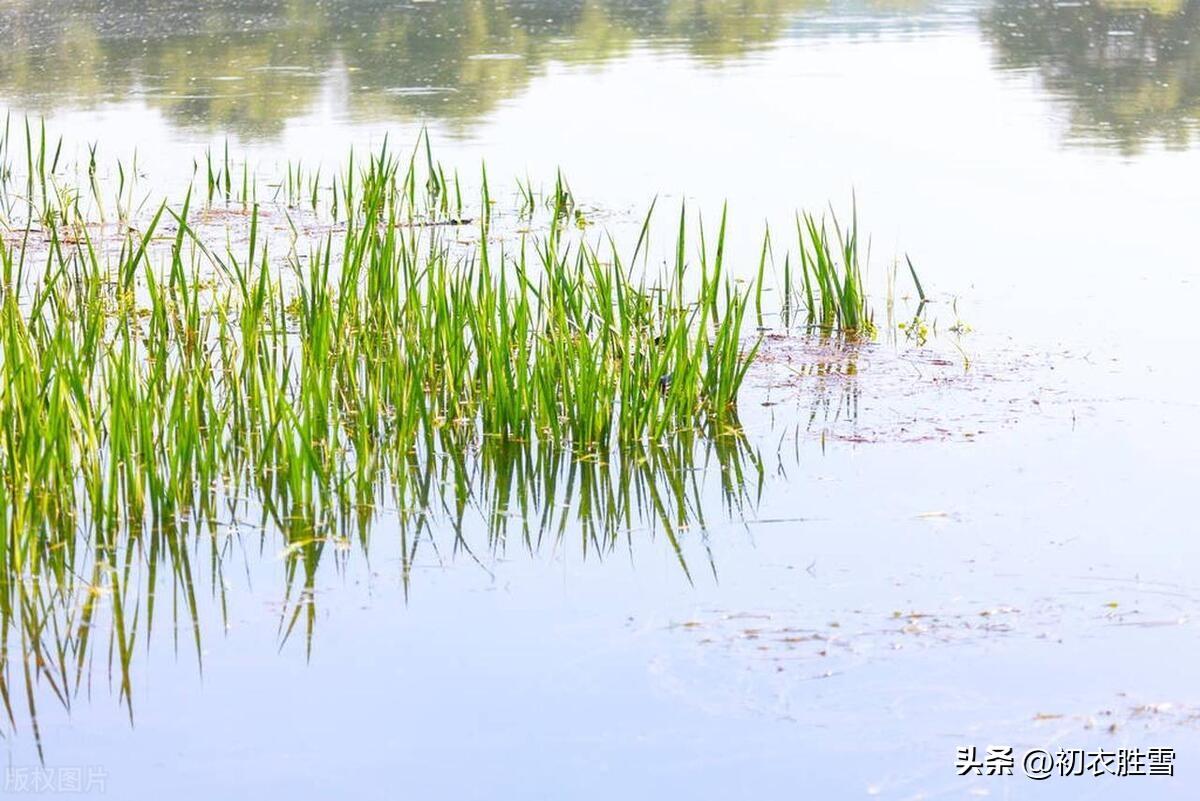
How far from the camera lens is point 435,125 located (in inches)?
444

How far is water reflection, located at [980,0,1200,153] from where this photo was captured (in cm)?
1093

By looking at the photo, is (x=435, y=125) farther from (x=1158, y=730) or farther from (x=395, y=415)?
(x=1158, y=730)

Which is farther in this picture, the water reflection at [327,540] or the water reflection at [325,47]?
the water reflection at [325,47]

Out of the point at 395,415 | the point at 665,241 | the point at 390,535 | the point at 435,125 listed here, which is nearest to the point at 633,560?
the point at 390,535

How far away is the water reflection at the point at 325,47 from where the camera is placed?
41.9 ft

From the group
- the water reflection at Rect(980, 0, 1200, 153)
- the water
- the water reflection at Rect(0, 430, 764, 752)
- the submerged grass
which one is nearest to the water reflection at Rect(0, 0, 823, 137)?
the water reflection at Rect(980, 0, 1200, 153)

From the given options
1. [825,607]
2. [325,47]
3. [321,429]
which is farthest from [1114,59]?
[825,607]

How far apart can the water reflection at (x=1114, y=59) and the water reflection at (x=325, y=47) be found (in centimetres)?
285

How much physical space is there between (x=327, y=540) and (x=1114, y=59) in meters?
12.5

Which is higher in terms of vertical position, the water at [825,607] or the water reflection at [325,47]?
the water reflection at [325,47]

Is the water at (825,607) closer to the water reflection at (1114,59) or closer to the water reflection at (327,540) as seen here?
the water reflection at (327,540)

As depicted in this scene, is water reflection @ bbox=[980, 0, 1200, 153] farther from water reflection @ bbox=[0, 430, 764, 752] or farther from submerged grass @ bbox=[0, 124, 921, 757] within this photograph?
water reflection @ bbox=[0, 430, 764, 752]

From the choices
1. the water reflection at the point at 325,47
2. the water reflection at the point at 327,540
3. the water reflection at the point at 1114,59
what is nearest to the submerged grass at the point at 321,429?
the water reflection at the point at 327,540

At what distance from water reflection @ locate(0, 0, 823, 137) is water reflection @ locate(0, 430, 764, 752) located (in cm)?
728
